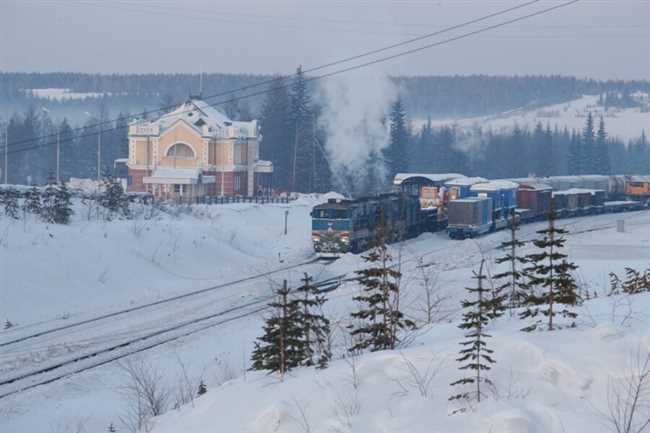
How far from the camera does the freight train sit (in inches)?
1391

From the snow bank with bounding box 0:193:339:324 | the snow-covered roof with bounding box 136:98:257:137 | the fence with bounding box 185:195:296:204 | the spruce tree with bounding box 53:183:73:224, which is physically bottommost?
the snow bank with bounding box 0:193:339:324

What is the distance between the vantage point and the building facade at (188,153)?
6319 centimetres

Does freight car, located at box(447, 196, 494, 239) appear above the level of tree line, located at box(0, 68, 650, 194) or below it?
below

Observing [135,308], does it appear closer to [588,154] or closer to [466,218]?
[466,218]

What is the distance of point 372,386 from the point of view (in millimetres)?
8148

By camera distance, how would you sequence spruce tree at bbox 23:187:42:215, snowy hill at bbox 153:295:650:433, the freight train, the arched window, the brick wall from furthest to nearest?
the brick wall
the arched window
the freight train
spruce tree at bbox 23:187:42:215
snowy hill at bbox 153:295:650:433

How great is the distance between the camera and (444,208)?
46.2 meters

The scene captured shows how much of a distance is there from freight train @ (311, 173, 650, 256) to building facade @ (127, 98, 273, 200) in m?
18.0

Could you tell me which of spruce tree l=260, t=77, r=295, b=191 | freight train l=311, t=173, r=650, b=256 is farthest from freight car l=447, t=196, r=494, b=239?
spruce tree l=260, t=77, r=295, b=191

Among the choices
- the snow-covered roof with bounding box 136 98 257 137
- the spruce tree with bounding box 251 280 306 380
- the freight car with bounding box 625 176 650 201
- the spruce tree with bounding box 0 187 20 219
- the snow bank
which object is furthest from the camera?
the freight car with bounding box 625 176 650 201

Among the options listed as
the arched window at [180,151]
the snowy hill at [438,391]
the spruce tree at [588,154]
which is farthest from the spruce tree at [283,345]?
the spruce tree at [588,154]

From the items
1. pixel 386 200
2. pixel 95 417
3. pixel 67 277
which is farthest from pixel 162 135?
pixel 95 417

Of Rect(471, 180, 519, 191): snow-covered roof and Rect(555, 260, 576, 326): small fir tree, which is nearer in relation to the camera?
Rect(555, 260, 576, 326): small fir tree

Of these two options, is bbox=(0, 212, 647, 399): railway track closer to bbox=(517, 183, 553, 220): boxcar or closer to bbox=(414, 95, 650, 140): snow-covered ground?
bbox=(517, 183, 553, 220): boxcar
